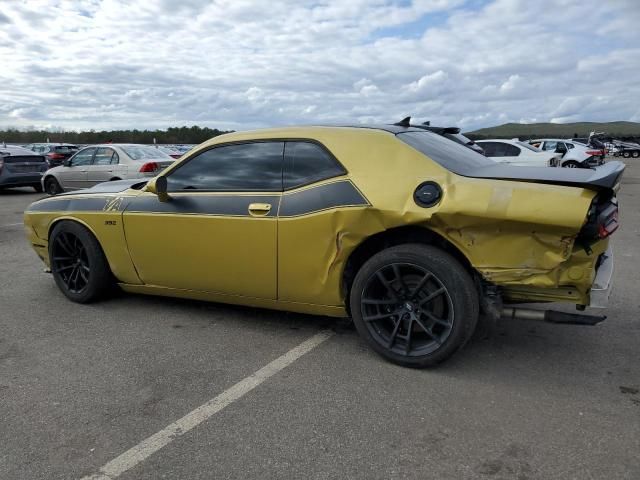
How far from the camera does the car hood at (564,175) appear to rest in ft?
9.95

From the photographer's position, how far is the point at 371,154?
3604mm

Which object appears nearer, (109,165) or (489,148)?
(109,165)

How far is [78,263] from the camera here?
4.91 m

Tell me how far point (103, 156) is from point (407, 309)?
35.6 ft

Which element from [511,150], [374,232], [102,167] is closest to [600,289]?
[374,232]

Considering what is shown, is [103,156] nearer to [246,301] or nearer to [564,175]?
[246,301]

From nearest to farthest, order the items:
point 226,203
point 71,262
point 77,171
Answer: point 226,203, point 71,262, point 77,171

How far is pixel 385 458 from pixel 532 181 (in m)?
1.80


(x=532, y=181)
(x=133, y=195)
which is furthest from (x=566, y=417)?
(x=133, y=195)

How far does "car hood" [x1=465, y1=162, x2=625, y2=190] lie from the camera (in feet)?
9.95

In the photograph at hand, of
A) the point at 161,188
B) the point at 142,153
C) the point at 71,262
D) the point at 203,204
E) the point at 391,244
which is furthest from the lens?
the point at 142,153

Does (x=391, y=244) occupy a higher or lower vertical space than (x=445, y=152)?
lower

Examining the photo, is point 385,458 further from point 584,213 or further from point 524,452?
point 584,213

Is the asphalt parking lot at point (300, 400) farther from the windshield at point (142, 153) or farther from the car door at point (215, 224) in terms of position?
the windshield at point (142, 153)
